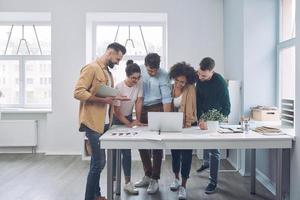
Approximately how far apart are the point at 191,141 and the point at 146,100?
795 millimetres

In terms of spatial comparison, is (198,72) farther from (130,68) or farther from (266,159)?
(266,159)

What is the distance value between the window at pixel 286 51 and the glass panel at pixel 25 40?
3.98 m

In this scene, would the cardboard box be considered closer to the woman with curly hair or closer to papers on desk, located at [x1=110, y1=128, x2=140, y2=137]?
the woman with curly hair

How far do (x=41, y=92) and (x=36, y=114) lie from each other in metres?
0.51

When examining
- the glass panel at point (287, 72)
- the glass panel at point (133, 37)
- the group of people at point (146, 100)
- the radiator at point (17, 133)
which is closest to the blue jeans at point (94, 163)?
the group of people at point (146, 100)

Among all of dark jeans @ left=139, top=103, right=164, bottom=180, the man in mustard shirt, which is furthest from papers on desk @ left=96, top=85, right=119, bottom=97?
dark jeans @ left=139, top=103, right=164, bottom=180

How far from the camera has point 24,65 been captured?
6.03 metres

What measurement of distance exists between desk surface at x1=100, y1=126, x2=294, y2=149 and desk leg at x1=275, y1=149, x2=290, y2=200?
0.51 feet

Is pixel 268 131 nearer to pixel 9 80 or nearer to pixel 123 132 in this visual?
pixel 123 132

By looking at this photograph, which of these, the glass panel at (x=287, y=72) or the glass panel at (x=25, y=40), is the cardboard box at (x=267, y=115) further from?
the glass panel at (x=25, y=40)

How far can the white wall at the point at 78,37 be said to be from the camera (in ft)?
17.8

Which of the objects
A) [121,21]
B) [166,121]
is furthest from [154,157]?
[121,21]

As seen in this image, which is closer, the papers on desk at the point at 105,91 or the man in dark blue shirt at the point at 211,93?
the papers on desk at the point at 105,91

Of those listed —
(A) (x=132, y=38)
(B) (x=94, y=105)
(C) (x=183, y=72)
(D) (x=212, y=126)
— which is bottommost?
(D) (x=212, y=126)
